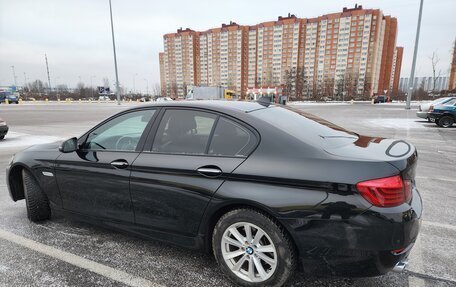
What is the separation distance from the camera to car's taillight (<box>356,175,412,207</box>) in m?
1.95

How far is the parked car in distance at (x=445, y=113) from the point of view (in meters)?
14.1

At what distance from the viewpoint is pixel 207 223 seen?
96.5 inches

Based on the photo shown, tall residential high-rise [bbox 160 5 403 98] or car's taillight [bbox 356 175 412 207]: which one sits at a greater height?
tall residential high-rise [bbox 160 5 403 98]

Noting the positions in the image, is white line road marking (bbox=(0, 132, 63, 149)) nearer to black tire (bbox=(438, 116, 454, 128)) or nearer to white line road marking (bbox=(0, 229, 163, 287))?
white line road marking (bbox=(0, 229, 163, 287))

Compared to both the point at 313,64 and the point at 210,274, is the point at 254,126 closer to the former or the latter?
the point at 210,274

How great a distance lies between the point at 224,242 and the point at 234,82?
116 m

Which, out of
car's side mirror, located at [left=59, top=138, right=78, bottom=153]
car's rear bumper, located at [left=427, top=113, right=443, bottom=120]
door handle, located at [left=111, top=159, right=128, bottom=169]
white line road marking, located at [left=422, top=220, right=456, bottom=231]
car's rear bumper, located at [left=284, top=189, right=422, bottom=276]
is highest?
car's side mirror, located at [left=59, top=138, right=78, bottom=153]

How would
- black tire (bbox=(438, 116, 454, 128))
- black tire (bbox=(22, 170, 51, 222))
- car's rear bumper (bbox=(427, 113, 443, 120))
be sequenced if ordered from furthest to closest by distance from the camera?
car's rear bumper (bbox=(427, 113, 443, 120)), black tire (bbox=(438, 116, 454, 128)), black tire (bbox=(22, 170, 51, 222))

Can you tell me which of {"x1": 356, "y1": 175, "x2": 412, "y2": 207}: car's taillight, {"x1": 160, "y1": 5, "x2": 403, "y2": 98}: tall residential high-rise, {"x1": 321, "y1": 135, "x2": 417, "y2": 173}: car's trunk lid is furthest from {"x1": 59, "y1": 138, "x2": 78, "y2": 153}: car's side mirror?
{"x1": 160, "y1": 5, "x2": 403, "y2": 98}: tall residential high-rise

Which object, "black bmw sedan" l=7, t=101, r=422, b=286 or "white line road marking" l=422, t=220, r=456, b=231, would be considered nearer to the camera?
"black bmw sedan" l=7, t=101, r=422, b=286

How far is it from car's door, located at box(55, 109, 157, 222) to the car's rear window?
1.16 meters

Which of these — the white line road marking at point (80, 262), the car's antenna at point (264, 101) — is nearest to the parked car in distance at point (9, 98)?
the white line road marking at point (80, 262)

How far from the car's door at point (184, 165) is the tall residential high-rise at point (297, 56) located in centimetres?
8411

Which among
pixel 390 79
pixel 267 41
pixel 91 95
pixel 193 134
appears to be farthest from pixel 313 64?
pixel 193 134
